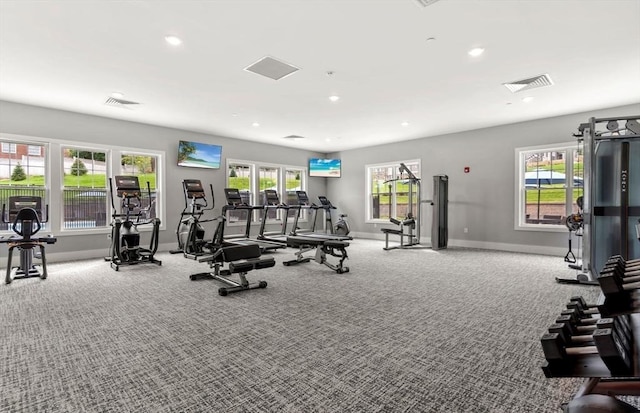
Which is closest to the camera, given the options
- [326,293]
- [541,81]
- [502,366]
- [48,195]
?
[502,366]

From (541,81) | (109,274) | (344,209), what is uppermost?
(541,81)

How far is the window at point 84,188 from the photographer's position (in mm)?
6434

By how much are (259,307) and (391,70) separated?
A: 3.56 m

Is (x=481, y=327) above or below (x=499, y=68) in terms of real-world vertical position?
below

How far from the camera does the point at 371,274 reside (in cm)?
508

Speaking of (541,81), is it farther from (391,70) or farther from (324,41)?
(324,41)

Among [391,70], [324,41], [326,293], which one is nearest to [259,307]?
[326,293]

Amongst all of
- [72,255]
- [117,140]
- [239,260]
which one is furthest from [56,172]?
[239,260]

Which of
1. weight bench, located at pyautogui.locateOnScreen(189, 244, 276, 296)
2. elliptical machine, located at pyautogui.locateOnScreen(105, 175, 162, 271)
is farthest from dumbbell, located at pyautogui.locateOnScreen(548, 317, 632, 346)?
elliptical machine, located at pyautogui.locateOnScreen(105, 175, 162, 271)

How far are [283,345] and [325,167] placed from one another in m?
8.77

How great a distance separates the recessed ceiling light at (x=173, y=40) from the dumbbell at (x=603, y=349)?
4125 mm

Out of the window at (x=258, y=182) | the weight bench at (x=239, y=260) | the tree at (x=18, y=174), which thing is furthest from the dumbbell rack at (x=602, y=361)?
the window at (x=258, y=182)

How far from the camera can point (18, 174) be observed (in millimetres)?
5926

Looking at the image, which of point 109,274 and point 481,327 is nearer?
point 481,327
